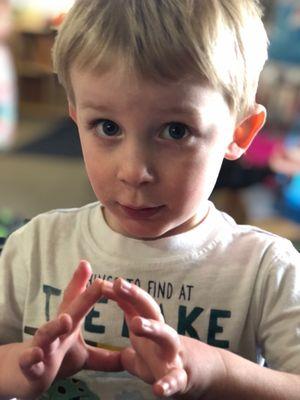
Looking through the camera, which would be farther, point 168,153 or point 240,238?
point 240,238

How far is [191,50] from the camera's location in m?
0.61

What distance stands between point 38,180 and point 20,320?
2.63 m

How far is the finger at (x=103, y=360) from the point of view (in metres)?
0.65

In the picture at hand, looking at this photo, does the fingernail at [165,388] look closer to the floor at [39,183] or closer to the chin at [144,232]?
the chin at [144,232]

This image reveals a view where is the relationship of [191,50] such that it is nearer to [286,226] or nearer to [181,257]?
[181,257]

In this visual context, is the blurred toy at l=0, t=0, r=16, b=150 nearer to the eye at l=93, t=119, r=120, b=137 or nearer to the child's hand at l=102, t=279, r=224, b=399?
the eye at l=93, t=119, r=120, b=137

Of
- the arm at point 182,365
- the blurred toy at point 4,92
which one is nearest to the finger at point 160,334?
the arm at point 182,365

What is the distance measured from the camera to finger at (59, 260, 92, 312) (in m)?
0.62

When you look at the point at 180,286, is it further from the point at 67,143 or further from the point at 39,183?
the point at 67,143

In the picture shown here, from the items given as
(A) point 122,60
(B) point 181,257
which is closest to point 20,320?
(B) point 181,257

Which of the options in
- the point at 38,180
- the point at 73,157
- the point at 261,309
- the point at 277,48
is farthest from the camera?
the point at 73,157

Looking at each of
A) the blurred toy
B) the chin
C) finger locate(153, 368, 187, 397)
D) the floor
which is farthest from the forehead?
the blurred toy

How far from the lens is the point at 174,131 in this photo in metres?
0.63

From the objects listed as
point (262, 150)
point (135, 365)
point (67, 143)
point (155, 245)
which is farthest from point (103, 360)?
point (67, 143)
